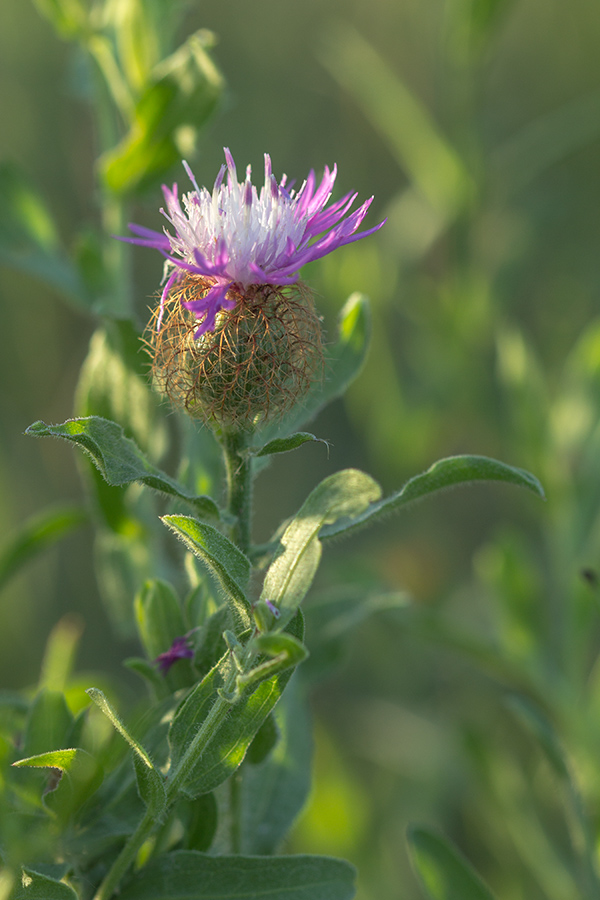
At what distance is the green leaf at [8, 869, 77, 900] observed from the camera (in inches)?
42.3

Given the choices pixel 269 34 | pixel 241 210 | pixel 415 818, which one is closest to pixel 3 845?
pixel 241 210

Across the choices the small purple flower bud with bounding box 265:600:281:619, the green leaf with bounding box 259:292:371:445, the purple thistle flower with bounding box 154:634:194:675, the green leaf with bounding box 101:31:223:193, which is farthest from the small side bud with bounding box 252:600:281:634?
the green leaf with bounding box 101:31:223:193

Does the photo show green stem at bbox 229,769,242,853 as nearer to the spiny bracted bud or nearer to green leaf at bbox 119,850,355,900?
green leaf at bbox 119,850,355,900

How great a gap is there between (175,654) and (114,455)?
12.8 inches

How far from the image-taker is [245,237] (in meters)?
1.18

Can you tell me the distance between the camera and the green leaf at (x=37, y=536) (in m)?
1.96

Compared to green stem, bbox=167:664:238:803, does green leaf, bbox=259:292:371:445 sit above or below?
above

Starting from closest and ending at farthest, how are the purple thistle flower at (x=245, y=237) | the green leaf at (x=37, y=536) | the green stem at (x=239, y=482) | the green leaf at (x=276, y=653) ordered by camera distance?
1. the green leaf at (x=276, y=653)
2. the purple thistle flower at (x=245, y=237)
3. the green stem at (x=239, y=482)
4. the green leaf at (x=37, y=536)

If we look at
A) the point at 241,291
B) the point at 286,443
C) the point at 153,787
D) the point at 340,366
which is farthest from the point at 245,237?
the point at 153,787

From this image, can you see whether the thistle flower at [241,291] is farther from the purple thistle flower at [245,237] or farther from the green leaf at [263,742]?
the green leaf at [263,742]

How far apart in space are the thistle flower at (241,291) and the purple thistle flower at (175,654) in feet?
1.12

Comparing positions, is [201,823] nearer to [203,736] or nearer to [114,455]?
[203,736]

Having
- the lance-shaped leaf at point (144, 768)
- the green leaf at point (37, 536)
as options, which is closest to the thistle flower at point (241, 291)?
the lance-shaped leaf at point (144, 768)

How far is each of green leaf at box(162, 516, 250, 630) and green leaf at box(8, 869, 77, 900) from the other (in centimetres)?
39
